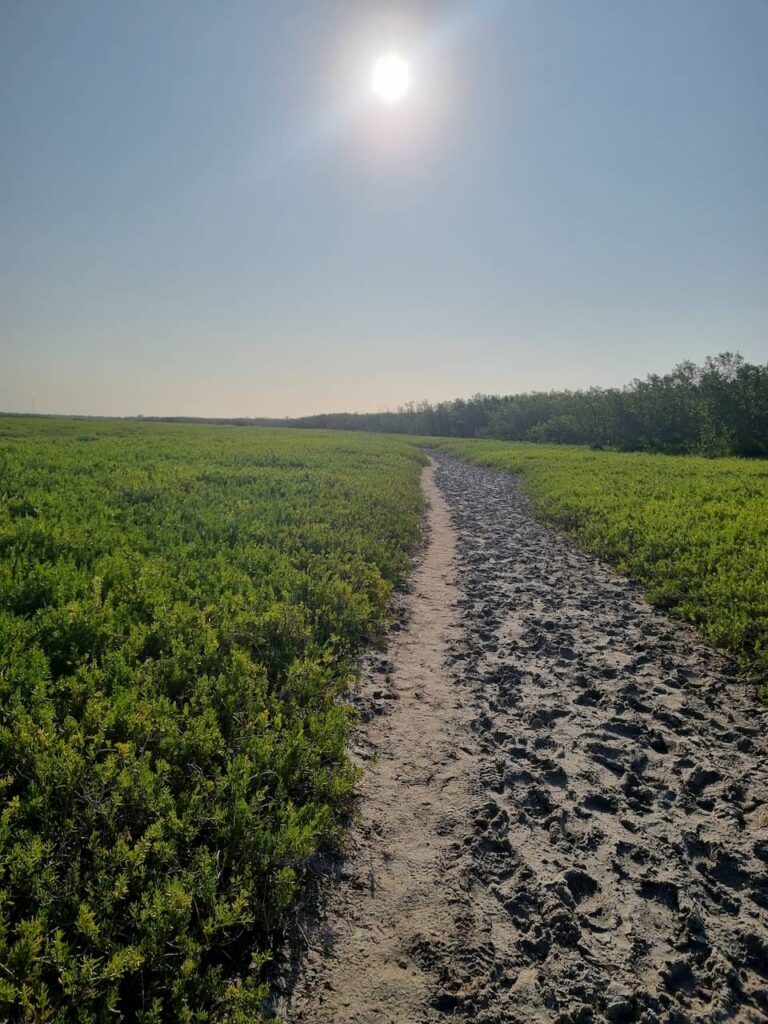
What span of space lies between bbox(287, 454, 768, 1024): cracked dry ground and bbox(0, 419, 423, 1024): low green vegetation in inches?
25.6

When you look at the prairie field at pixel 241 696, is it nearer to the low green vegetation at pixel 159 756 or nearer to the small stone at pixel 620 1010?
the low green vegetation at pixel 159 756

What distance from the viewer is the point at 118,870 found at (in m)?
4.00

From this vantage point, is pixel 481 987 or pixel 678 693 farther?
pixel 678 693

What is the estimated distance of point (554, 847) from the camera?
4.84 metres

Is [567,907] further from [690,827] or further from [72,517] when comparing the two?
[72,517]

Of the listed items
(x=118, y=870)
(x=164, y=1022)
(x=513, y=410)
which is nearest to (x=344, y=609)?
(x=118, y=870)

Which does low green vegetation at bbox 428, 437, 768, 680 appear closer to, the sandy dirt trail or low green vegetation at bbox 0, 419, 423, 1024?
the sandy dirt trail

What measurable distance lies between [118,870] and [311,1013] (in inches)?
66.8

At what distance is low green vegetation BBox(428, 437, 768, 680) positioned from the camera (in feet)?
31.0

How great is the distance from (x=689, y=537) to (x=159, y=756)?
1358 cm

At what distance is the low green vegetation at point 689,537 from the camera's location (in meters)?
9.45

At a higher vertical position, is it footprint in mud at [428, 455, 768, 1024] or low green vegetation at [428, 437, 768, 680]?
low green vegetation at [428, 437, 768, 680]

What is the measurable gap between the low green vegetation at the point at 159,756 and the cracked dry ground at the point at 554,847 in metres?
0.65

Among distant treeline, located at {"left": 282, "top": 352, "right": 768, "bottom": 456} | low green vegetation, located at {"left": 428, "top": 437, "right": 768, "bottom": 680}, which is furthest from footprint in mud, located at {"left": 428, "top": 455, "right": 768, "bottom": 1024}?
distant treeline, located at {"left": 282, "top": 352, "right": 768, "bottom": 456}
